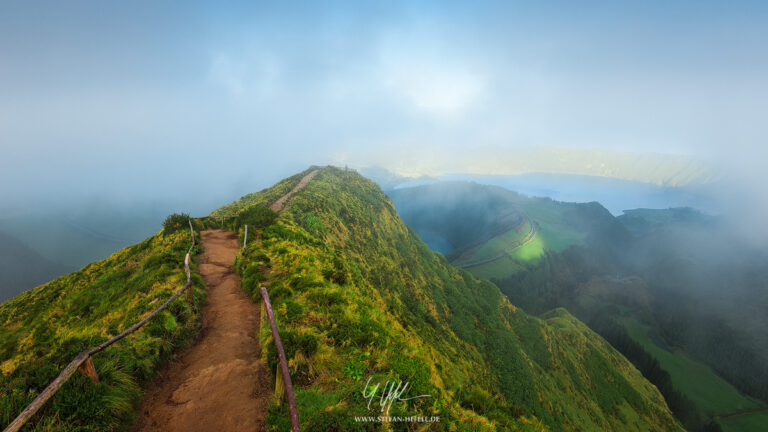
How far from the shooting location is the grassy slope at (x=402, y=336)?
7305mm

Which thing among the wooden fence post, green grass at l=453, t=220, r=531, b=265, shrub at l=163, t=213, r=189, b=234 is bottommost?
green grass at l=453, t=220, r=531, b=265

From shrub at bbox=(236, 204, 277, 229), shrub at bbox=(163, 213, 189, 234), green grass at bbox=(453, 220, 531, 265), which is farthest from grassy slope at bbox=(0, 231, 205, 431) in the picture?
green grass at bbox=(453, 220, 531, 265)

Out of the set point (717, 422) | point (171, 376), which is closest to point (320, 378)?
point (171, 376)

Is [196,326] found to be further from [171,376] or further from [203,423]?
[203,423]

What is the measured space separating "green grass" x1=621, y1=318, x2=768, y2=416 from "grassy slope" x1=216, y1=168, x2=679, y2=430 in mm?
72754

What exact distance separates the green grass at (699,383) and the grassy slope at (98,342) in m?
211

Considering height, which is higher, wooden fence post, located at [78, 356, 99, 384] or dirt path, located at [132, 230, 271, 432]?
wooden fence post, located at [78, 356, 99, 384]

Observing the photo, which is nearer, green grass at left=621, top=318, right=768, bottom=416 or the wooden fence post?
the wooden fence post

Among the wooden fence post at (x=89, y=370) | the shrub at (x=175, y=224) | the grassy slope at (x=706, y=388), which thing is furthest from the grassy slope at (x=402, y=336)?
the grassy slope at (x=706, y=388)

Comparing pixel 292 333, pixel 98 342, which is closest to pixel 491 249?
pixel 292 333

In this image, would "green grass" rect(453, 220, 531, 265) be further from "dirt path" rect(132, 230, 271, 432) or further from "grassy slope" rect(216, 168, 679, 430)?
"dirt path" rect(132, 230, 271, 432)

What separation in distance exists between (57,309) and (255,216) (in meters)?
12.1

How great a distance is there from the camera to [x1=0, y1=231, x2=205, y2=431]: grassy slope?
5.09m

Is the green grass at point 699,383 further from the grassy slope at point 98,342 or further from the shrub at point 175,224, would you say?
the shrub at point 175,224
